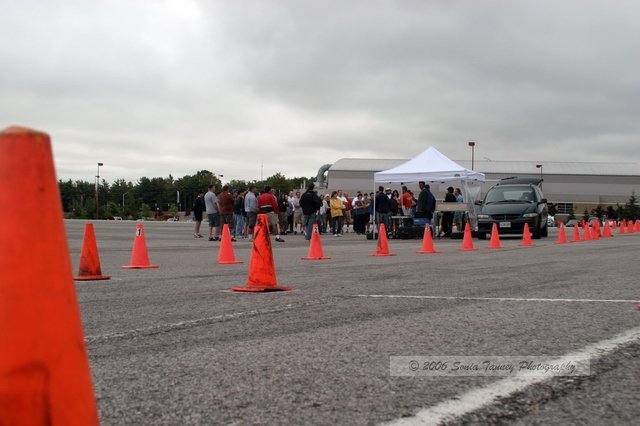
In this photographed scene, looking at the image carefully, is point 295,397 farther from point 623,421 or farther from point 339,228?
point 339,228

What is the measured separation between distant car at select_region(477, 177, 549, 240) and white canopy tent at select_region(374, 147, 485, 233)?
2.54ft

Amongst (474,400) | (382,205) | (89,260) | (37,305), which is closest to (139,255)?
(89,260)

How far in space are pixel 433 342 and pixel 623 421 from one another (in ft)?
5.17

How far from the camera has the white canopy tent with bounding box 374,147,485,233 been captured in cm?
2280

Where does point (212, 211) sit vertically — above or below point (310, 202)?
below

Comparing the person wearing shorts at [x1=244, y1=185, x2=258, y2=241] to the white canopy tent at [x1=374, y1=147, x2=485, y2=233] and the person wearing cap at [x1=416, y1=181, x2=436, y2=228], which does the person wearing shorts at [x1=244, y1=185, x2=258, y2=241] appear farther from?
the person wearing cap at [x1=416, y1=181, x2=436, y2=228]

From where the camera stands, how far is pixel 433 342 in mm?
4047

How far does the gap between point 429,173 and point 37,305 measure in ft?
71.4

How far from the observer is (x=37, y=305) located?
6.10ft

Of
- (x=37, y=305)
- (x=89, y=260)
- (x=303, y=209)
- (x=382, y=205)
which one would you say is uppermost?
(x=382, y=205)

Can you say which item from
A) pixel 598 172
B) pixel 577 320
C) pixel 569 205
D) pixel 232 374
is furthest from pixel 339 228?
pixel 598 172

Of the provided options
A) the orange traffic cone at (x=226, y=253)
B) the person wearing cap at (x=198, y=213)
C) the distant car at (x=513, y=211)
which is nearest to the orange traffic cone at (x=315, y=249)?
the orange traffic cone at (x=226, y=253)

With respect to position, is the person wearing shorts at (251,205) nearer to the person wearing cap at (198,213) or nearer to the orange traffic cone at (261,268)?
the person wearing cap at (198,213)

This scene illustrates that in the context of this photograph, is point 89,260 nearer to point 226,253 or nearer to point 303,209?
point 226,253
